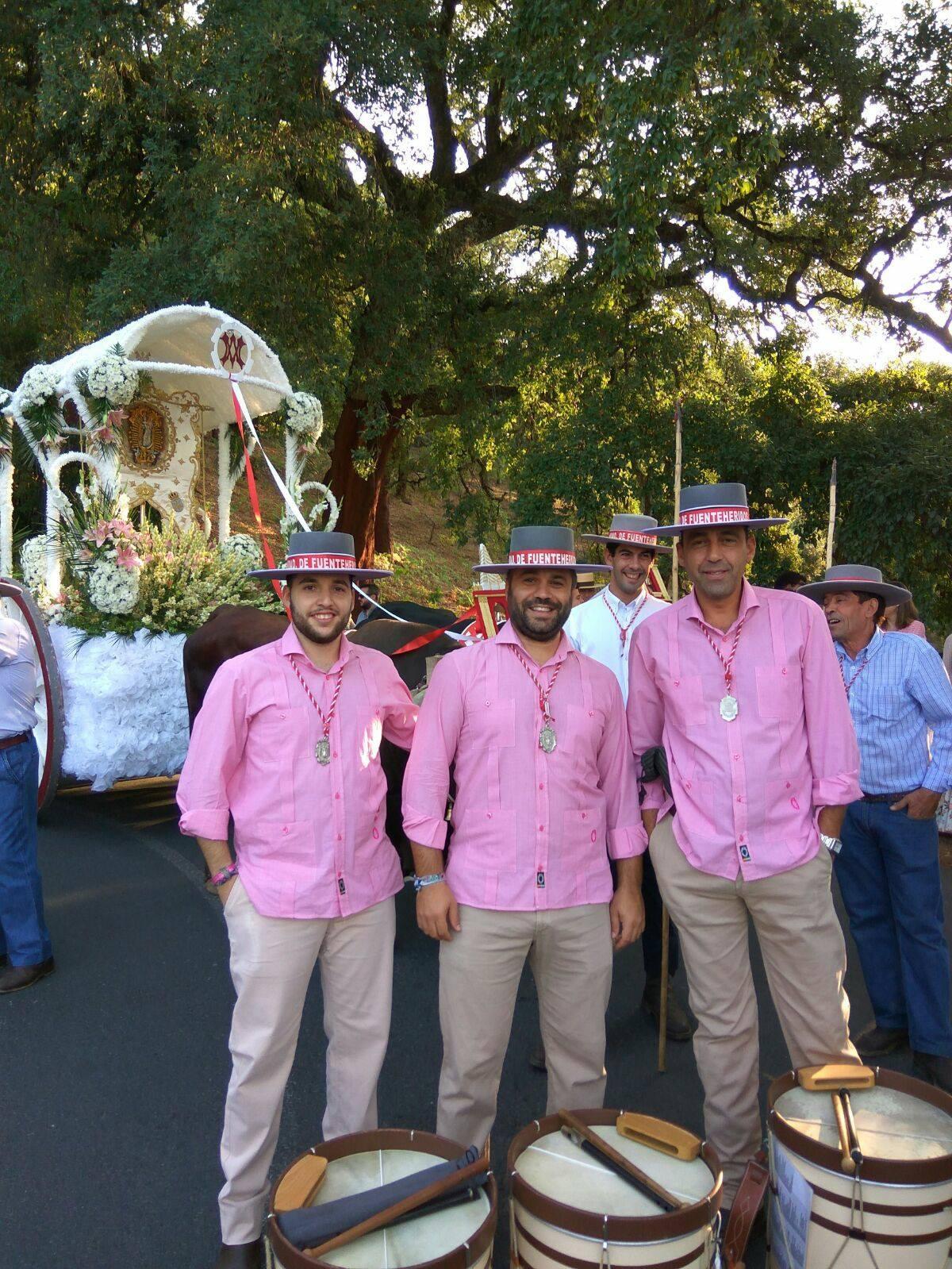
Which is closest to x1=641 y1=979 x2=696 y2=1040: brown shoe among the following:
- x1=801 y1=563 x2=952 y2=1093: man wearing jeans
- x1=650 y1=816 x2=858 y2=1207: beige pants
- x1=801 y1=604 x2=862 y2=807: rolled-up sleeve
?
x1=801 y1=563 x2=952 y2=1093: man wearing jeans

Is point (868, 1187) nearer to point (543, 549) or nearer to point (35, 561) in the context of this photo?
point (543, 549)

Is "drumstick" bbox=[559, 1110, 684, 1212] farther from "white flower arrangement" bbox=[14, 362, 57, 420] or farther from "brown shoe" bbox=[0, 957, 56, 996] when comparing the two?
"white flower arrangement" bbox=[14, 362, 57, 420]

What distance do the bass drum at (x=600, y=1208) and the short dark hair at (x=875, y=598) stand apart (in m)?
2.36

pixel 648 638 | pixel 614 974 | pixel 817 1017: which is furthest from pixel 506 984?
pixel 614 974

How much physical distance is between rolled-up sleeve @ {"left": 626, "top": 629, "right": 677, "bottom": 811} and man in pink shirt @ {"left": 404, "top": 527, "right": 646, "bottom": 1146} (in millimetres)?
306

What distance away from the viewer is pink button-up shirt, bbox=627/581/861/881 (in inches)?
110

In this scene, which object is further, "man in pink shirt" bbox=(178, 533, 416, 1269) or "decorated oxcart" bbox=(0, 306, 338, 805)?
"decorated oxcart" bbox=(0, 306, 338, 805)

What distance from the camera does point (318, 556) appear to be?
278 cm

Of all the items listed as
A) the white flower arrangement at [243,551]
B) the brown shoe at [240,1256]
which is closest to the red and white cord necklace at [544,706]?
the brown shoe at [240,1256]

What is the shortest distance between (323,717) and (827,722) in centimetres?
146

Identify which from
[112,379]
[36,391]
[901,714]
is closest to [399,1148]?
[901,714]

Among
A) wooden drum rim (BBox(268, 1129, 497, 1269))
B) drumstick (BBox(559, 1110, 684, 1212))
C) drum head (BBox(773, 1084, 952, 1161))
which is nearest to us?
wooden drum rim (BBox(268, 1129, 497, 1269))

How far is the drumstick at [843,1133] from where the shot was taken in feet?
6.66

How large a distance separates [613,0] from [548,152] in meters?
3.74
